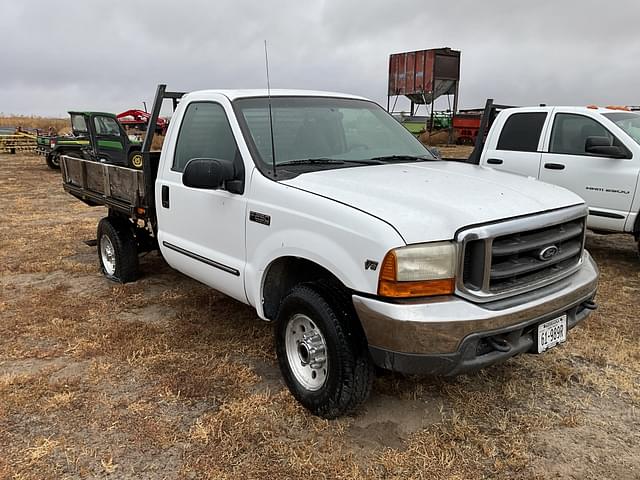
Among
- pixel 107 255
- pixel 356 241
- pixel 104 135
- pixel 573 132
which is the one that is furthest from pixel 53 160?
pixel 356 241

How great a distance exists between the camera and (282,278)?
137 inches

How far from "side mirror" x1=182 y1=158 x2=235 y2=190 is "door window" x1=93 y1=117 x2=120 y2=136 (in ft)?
44.5

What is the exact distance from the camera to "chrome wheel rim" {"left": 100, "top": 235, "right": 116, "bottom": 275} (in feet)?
19.7

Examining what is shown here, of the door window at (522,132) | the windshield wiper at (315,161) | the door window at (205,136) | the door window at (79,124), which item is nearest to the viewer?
the windshield wiper at (315,161)

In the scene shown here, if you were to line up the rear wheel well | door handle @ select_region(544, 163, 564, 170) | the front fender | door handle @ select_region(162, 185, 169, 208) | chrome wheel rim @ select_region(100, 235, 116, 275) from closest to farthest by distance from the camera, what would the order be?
the front fender
the rear wheel well
door handle @ select_region(162, 185, 169, 208)
chrome wheel rim @ select_region(100, 235, 116, 275)
door handle @ select_region(544, 163, 564, 170)

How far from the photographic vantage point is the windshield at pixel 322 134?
372 cm

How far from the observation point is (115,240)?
5750 millimetres

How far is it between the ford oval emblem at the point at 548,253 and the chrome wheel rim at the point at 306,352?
127 centimetres

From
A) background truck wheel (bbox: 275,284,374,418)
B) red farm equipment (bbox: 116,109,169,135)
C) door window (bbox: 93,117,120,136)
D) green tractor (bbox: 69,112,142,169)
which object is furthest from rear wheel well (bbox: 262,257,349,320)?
red farm equipment (bbox: 116,109,169,135)

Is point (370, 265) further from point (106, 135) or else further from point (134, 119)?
point (134, 119)

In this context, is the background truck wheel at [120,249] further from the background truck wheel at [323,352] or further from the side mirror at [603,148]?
the side mirror at [603,148]

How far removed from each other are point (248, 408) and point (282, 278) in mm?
813

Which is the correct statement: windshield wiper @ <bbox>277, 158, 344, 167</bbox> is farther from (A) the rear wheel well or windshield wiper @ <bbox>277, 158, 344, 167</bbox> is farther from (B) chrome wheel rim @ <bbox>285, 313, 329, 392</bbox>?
(B) chrome wheel rim @ <bbox>285, 313, 329, 392</bbox>

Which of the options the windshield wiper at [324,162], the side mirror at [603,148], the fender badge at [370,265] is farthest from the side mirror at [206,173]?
the side mirror at [603,148]
